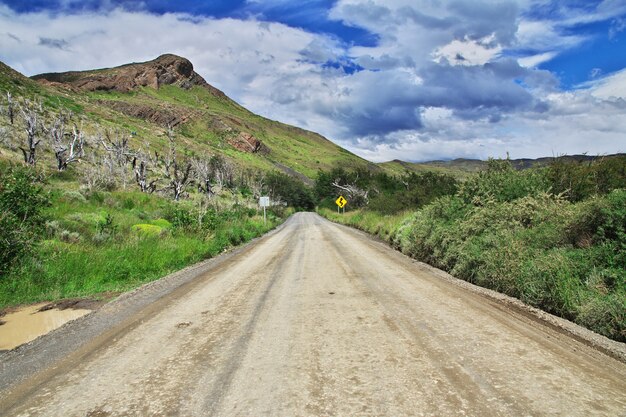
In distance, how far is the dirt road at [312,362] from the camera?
3318 millimetres

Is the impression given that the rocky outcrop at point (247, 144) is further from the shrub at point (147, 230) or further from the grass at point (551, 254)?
the grass at point (551, 254)

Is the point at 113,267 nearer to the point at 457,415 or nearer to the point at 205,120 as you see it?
the point at 457,415

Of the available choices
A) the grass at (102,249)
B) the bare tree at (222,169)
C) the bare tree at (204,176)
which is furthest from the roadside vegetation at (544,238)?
the bare tree at (222,169)

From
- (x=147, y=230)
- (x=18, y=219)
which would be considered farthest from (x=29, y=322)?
(x=147, y=230)

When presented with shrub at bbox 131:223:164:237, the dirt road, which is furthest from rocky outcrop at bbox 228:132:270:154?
the dirt road

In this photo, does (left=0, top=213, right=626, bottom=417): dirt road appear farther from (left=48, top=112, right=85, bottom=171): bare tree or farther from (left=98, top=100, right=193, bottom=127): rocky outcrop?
(left=98, top=100, right=193, bottom=127): rocky outcrop

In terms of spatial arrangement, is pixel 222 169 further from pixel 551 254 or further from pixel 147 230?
pixel 551 254

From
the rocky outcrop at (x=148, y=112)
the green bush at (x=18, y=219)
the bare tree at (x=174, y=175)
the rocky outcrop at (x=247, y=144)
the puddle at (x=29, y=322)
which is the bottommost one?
the puddle at (x=29, y=322)

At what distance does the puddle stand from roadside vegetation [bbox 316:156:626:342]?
786 cm

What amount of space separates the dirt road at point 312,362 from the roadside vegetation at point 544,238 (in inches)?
28.6

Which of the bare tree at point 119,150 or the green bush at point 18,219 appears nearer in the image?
the green bush at point 18,219

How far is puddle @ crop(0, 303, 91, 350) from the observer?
567cm

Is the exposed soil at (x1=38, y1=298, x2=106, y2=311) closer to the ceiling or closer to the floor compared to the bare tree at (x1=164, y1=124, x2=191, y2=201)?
closer to the floor

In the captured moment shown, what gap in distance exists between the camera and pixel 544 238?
8102 millimetres
